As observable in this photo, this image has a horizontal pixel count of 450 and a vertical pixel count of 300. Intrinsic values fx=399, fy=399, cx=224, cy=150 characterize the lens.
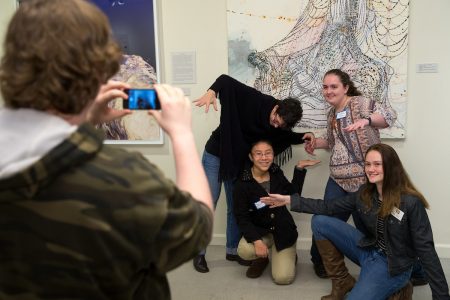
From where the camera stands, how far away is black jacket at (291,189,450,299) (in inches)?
74.6

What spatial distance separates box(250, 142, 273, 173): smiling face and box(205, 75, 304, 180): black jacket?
0.08 m

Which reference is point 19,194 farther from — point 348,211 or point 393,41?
point 393,41

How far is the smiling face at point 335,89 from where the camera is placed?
8.29ft

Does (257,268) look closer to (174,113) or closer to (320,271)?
(320,271)

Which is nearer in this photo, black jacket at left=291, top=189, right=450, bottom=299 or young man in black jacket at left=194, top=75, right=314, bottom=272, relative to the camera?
black jacket at left=291, top=189, right=450, bottom=299

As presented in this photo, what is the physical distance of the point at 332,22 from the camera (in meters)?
2.84

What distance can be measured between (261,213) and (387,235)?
0.89 metres

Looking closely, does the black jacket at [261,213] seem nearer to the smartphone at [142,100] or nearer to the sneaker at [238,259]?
the sneaker at [238,259]

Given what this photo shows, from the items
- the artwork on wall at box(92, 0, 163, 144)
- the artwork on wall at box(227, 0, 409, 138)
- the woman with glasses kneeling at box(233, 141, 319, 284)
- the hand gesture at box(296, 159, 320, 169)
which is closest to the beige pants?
the woman with glasses kneeling at box(233, 141, 319, 284)

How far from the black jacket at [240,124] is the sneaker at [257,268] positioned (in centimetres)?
61

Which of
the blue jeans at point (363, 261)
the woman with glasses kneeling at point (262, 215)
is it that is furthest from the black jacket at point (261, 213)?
the blue jeans at point (363, 261)

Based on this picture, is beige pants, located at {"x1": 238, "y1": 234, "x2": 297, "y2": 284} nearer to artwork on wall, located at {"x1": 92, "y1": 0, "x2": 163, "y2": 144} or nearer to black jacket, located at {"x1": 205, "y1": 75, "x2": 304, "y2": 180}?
black jacket, located at {"x1": 205, "y1": 75, "x2": 304, "y2": 180}

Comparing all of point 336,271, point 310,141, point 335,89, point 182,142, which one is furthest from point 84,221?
point 310,141

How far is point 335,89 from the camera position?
8.30ft
